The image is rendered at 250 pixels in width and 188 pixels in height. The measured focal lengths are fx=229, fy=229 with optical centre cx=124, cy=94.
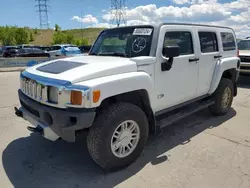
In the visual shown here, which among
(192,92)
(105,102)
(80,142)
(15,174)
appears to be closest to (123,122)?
(105,102)

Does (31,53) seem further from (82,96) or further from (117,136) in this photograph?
(82,96)

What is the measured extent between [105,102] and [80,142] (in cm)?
132

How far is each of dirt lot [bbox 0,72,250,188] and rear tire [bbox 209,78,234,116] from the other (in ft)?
1.57

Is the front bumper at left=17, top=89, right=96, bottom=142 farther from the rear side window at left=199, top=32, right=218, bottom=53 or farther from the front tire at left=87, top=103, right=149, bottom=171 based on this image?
the rear side window at left=199, top=32, right=218, bottom=53

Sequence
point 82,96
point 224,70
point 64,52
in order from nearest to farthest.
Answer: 1. point 82,96
2. point 224,70
3. point 64,52

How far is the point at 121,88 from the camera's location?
2916mm

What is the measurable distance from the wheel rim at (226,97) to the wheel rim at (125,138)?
115 inches

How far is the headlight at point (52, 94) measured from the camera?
108 inches

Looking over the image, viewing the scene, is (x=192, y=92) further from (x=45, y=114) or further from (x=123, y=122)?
(x=45, y=114)

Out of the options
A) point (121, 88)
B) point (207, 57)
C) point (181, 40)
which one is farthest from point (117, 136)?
point (207, 57)

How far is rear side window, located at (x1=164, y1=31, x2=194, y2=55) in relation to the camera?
147 inches

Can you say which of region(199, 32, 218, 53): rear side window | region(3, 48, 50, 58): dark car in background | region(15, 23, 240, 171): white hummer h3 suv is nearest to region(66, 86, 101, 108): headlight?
region(15, 23, 240, 171): white hummer h3 suv

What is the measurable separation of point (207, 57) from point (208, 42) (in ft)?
1.18

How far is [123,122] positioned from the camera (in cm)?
301
